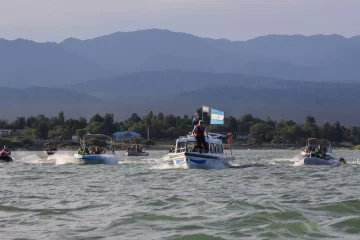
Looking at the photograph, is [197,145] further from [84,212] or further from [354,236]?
[354,236]

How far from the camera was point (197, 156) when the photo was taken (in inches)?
1892

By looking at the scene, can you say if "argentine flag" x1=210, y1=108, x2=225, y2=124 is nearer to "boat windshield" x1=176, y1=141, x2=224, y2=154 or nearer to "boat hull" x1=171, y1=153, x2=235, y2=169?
"boat windshield" x1=176, y1=141, x2=224, y2=154

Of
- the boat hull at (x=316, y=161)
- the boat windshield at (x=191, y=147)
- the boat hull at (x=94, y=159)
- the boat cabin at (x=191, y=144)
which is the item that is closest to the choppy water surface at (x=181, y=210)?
the boat cabin at (x=191, y=144)

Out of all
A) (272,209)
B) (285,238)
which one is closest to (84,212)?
(272,209)

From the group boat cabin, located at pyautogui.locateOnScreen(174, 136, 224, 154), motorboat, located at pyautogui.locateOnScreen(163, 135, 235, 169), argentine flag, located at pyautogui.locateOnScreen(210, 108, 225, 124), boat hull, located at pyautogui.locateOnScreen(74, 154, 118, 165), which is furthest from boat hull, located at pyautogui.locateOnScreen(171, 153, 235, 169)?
boat hull, located at pyautogui.locateOnScreen(74, 154, 118, 165)

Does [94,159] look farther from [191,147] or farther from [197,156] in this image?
[197,156]

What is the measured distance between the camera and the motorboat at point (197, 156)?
48.0 metres

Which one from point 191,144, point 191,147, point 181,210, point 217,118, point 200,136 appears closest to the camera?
point 181,210

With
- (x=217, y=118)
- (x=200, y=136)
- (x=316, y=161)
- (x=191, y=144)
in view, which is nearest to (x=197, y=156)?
(x=200, y=136)

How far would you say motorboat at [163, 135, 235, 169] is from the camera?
48.0 m

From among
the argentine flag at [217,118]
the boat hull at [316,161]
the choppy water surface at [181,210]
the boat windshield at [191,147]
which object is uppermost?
the argentine flag at [217,118]

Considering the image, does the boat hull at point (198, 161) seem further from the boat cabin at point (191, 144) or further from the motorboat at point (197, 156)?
the boat cabin at point (191, 144)

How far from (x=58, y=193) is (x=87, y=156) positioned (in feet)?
99.8

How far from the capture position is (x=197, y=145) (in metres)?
49.8
